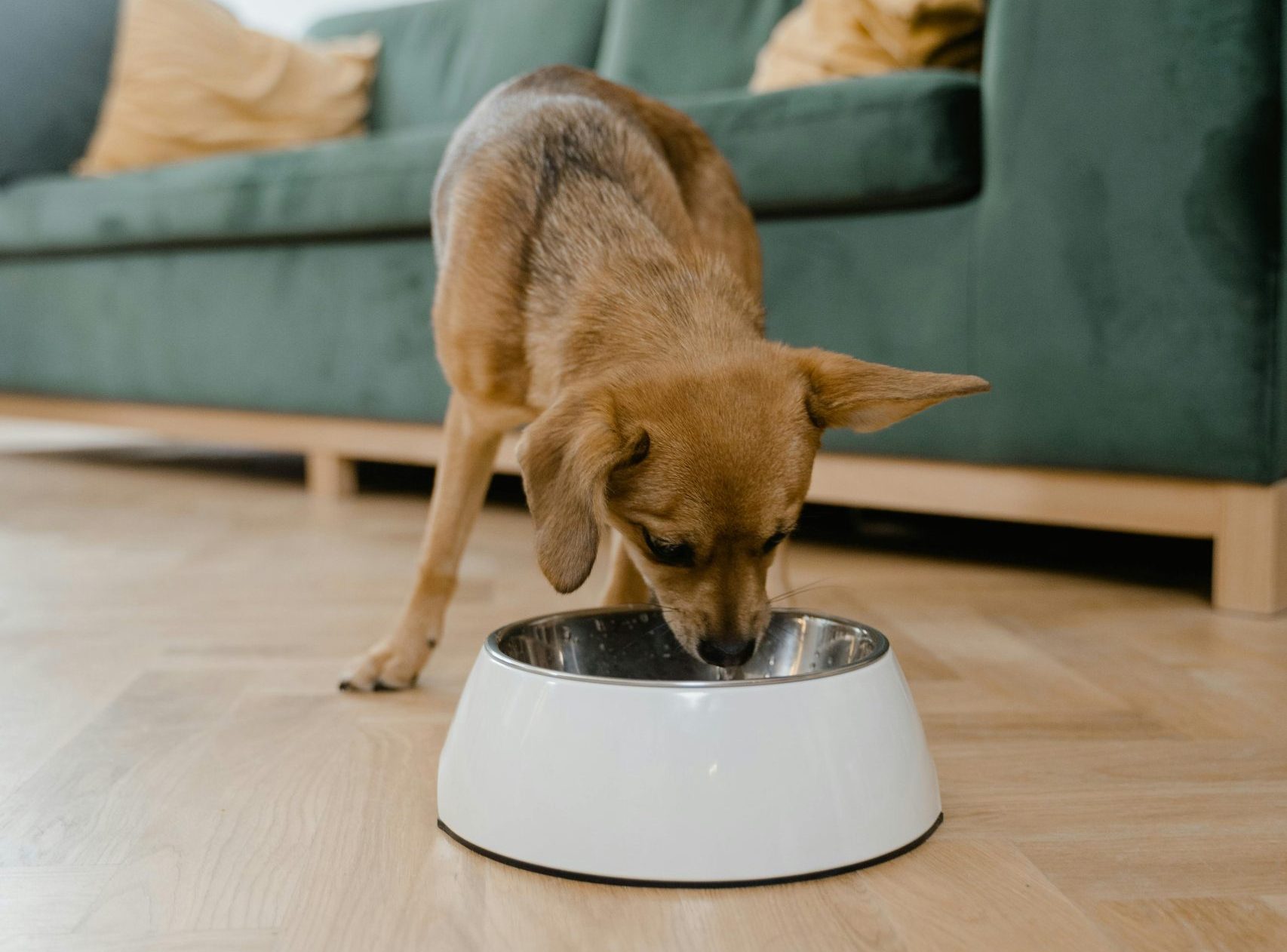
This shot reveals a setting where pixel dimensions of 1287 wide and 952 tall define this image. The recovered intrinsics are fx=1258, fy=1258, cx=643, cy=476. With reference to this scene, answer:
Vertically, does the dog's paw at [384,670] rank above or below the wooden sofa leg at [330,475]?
above

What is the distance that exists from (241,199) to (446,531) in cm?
181

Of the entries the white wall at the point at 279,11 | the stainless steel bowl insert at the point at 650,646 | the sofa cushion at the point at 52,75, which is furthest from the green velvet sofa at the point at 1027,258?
the white wall at the point at 279,11

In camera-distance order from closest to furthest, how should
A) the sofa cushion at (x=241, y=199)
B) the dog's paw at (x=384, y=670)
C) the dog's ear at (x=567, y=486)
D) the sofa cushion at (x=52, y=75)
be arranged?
1. the dog's ear at (x=567, y=486)
2. the dog's paw at (x=384, y=670)
3. the sofa cushion at (x=241, y=199)
4. the sofa cushion at (x=52, y=75)

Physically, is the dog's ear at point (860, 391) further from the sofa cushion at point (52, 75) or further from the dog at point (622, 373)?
the sofa cushion at point (52, 75)

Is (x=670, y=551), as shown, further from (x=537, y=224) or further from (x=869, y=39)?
(x=869, y=39)

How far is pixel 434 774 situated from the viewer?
134 cm

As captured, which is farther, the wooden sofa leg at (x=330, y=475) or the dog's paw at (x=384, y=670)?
the wooden sofa leg at (x=330, y=475)

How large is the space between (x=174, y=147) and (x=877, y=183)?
2.70 m

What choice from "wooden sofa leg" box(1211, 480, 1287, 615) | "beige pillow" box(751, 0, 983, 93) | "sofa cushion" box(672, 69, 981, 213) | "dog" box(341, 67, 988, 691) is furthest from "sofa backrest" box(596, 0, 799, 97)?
"wooden sofa leg" box(1211, 480, 1287, 615)

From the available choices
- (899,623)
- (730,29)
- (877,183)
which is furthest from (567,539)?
(730,29)

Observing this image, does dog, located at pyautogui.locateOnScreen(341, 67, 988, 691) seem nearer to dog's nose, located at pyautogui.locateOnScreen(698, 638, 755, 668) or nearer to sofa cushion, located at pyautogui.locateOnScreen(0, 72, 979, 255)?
dog's nose, located at pyautogui.locateOnScreen(698, 638, 755, 668)

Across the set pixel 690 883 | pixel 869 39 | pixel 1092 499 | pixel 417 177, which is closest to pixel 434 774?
pixel 690 883

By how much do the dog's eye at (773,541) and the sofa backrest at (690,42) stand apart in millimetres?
2383

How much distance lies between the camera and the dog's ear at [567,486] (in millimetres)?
1229
